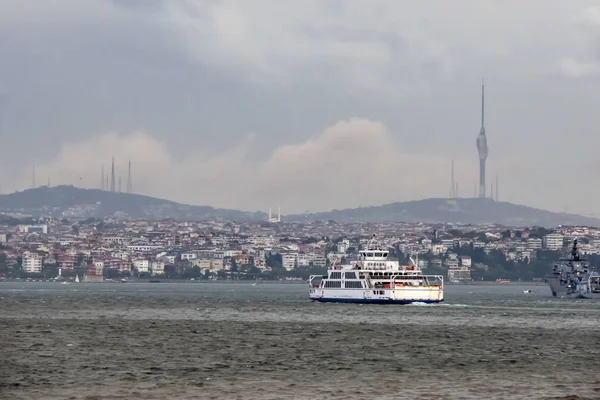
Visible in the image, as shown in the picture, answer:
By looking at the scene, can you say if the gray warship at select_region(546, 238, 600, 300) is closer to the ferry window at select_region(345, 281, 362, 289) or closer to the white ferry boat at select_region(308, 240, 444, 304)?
the white ferry boat at select_region(308, 240, 444, 304)

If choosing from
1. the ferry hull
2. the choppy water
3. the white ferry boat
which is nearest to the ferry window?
the white ferry boat

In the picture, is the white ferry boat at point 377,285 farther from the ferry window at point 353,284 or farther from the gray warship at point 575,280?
the gray warship at point 575,280

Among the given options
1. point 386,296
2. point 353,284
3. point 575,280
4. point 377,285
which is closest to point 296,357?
point 386,296

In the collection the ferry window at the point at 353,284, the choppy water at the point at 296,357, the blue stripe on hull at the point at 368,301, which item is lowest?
the choppy water at the point at 296,357

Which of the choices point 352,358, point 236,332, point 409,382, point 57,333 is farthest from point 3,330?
point 409,382

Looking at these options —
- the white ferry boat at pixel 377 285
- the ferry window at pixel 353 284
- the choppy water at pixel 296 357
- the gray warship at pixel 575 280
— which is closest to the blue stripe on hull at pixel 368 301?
the white ferry boat at pixel 377 285
